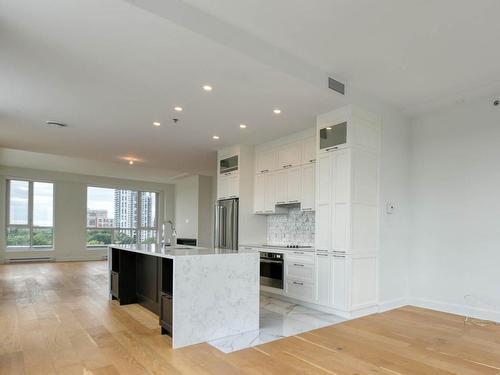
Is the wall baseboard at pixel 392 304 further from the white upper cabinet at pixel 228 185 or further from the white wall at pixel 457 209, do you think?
the white upper cabinet at pixel 228 185

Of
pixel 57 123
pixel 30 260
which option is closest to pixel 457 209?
pixel 57 123

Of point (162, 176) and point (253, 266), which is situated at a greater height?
point (162, 176)

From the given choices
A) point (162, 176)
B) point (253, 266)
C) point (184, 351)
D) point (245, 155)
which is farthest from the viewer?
point (162, 176)

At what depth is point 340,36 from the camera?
3.09 meters

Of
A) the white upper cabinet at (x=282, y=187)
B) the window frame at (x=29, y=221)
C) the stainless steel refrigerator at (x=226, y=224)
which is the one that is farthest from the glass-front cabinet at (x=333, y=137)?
the window frame at (x=29, y=221)

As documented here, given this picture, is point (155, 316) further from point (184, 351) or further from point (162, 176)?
point (162, 176)

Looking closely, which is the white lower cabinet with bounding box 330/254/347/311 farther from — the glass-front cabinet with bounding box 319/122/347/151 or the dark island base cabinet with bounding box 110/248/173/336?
the dark island base cabinet with bounding box 110/248/173/336

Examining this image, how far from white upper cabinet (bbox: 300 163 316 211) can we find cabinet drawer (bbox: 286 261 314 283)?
875mm

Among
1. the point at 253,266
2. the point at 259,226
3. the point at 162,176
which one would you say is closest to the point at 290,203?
the point at 259,226

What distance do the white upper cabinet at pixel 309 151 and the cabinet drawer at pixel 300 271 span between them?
160 centimetres

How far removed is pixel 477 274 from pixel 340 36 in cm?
349

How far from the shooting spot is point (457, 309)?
4.48 meters

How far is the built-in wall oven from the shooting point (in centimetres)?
528

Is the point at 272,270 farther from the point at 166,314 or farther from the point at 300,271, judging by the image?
the point at 166,314
